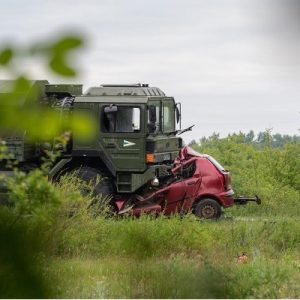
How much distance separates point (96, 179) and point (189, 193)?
76.3 inches

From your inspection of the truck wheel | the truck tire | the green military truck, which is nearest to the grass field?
the truck wheel

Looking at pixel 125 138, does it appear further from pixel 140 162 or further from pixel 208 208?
pixel 208 208

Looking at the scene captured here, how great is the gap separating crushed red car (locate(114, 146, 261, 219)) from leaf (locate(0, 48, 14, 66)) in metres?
12.4

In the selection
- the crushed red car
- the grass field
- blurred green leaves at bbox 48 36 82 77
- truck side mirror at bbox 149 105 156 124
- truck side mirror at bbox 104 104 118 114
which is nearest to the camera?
blurred green leaves at bbox 48 36 82 77

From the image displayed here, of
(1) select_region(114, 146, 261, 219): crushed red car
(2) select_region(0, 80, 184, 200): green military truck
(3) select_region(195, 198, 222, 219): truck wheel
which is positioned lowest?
(3) select_region(195, 198, 222, 219): truck wheel

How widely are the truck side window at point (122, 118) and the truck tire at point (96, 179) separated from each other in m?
0.94

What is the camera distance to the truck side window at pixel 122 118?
13.0 m

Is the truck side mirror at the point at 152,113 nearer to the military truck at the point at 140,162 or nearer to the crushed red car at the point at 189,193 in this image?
the military truck at the point at 140,162

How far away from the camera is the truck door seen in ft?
42.8

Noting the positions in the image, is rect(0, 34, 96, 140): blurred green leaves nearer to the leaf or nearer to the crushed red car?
the leaf

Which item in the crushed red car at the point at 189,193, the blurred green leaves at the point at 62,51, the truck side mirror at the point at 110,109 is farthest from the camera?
the crushed red car at the point at 189,193

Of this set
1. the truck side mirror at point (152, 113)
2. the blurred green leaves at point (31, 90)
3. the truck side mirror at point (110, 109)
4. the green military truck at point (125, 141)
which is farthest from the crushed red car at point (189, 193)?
the blurred green leaves at point (31, 90)

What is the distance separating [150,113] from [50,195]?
11626 mm

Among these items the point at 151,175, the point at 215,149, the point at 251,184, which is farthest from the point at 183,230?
the point at 215,149
